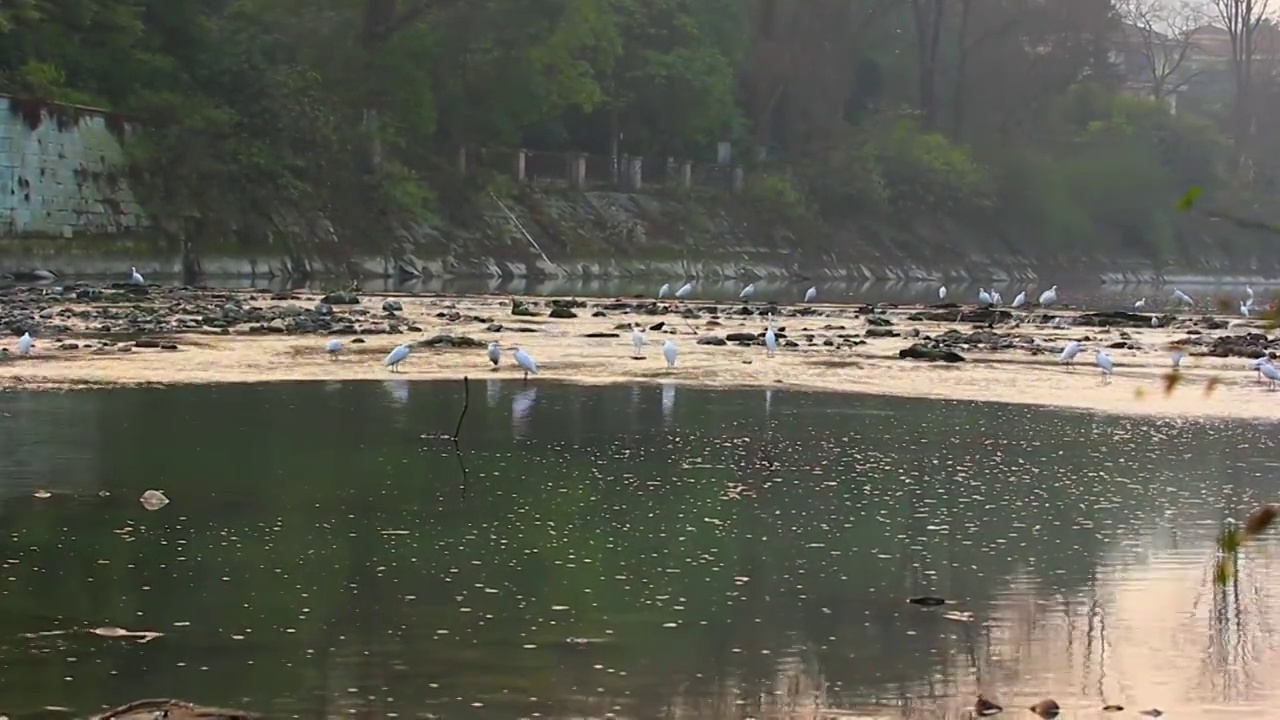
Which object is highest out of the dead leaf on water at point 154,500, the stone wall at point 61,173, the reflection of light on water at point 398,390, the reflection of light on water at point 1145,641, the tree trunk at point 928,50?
the tree trunk at point 928,50

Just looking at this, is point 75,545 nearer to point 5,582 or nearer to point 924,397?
point 5,582

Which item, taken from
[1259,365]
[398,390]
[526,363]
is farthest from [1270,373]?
[398,390]

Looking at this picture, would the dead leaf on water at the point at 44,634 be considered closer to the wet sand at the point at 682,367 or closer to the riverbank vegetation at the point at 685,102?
the wet sand at the point at 682,367

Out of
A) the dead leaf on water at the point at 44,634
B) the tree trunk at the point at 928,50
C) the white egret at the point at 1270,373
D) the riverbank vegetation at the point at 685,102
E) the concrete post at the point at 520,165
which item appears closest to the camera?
the dead leaf on water at the point at 44,634

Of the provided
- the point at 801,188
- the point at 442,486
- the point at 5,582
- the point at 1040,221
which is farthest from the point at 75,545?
the point at 1040,221

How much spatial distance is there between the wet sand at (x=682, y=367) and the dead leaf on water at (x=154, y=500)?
5898 mm

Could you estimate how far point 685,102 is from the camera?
63719mm

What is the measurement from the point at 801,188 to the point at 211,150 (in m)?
28.3

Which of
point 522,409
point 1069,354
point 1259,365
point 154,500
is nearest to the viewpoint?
point 154,500

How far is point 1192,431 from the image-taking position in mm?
14859

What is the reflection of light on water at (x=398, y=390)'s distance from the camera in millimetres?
15688

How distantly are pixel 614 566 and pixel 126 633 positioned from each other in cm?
242

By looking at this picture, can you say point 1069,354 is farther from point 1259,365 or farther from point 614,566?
point 614,566

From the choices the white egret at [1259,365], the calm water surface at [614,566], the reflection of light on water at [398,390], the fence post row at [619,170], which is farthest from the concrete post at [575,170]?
the calm water surface at [614,566]
